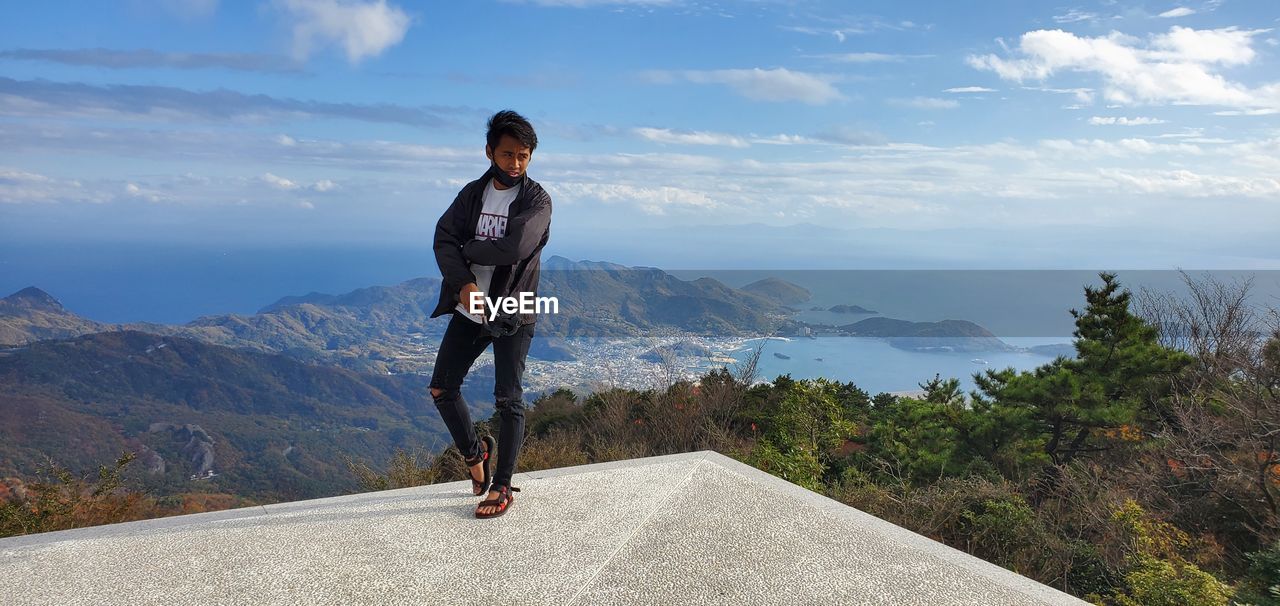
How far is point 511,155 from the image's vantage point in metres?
3.71

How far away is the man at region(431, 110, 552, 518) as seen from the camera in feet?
12.1

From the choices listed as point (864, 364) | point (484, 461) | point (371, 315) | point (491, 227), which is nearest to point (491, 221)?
point (491, 227)

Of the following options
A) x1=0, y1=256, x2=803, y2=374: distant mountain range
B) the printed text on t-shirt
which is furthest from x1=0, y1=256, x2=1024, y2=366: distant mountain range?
the printed text on t-shirt

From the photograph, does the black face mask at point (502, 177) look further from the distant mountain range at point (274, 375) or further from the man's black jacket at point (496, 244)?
the distant mountain range at point (274, 375)

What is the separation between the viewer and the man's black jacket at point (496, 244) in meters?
3.68

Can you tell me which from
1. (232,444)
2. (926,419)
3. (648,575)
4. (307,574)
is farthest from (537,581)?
(232,444)

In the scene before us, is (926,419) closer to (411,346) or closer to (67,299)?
(411,346)

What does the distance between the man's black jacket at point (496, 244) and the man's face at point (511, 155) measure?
0.32 ft

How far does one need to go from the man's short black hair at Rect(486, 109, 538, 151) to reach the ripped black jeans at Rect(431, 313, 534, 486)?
820mm

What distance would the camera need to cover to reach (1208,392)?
1077 cm

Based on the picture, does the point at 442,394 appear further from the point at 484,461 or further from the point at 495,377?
the point at 484,461

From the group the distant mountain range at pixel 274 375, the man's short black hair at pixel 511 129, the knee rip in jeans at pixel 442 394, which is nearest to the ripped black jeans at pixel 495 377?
the knee rip in jeans at pixel 442 394

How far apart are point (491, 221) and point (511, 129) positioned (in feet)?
1.40
